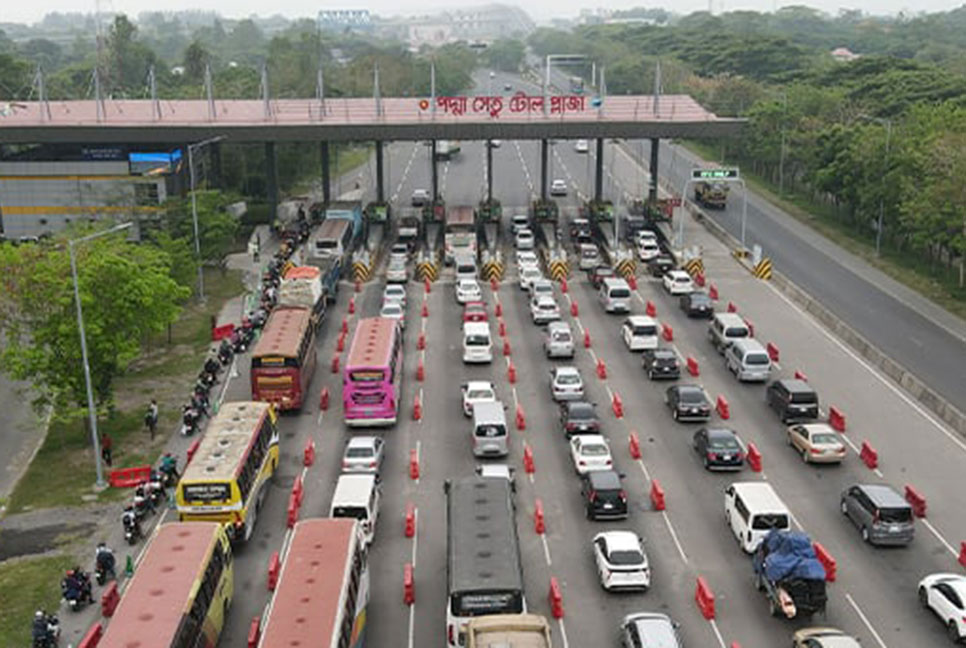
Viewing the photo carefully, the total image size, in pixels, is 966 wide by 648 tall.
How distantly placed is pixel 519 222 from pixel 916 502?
49607 millimetres

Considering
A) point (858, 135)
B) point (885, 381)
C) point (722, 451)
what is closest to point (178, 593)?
point (722, 451)

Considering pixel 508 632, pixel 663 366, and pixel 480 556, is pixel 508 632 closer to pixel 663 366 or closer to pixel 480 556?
pixel 480 556

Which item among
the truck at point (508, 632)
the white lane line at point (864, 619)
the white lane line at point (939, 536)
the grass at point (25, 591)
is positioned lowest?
the grass at point (25, 591)

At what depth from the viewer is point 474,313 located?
181ft

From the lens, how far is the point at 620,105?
3342 inches

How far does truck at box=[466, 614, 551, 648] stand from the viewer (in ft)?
74.4

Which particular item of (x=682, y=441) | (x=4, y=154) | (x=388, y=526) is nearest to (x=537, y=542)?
(x=388, y=526)

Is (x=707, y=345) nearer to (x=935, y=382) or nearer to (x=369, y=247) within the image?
(x=935, y=382)

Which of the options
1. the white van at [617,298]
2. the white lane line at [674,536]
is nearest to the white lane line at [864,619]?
the white lane line at [674,536]

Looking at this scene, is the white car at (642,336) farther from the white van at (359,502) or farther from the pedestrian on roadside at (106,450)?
the pedestrian on roadside at (106,450)

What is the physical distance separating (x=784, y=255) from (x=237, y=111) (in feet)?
141

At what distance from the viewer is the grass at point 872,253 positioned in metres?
63.6

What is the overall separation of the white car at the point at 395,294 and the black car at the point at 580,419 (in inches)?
741

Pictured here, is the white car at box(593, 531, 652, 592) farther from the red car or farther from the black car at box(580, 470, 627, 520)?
the red car
